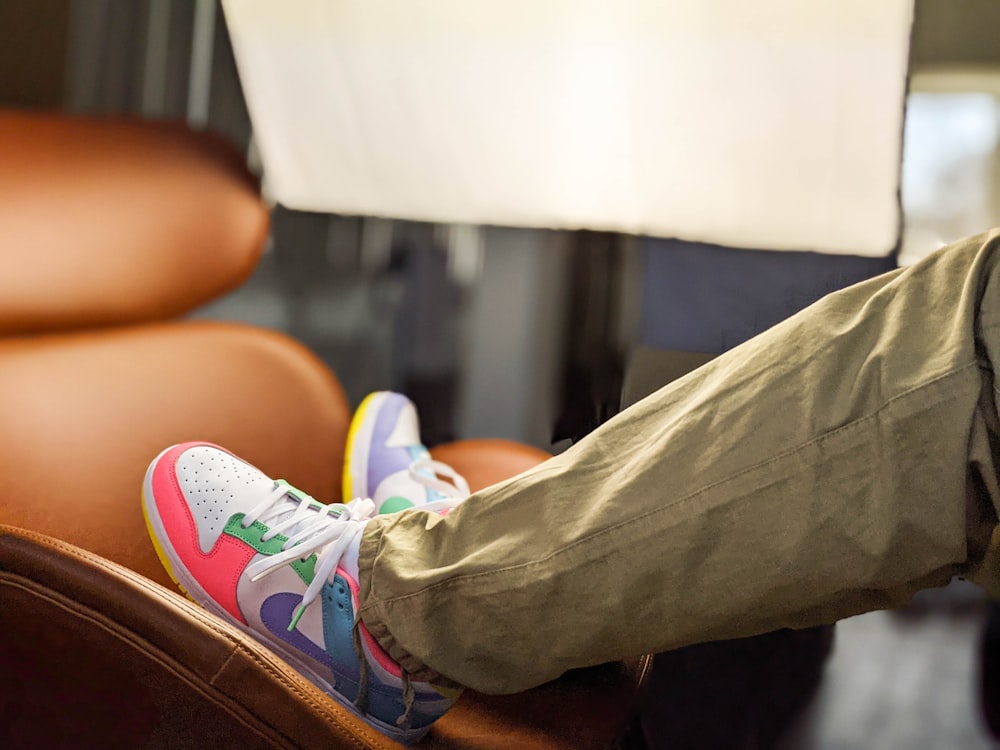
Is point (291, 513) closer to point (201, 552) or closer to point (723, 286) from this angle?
point (201, 552)

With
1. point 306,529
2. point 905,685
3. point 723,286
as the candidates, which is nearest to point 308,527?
point 306,529

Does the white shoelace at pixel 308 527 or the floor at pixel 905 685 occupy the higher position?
the white shoelace at pixel 308 527

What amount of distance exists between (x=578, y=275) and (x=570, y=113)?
151 mm

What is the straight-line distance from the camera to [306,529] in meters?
0.60

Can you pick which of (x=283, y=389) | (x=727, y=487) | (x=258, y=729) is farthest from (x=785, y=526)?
(x=283, y=389)

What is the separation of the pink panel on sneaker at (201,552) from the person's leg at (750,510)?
0.09 metres

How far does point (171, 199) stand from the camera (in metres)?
0.89

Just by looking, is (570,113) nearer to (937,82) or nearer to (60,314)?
(937,82)

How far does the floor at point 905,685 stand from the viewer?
86 centimetres

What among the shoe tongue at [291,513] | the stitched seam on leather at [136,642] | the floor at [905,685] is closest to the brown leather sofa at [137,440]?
the stitched seam on leather at [136,642]

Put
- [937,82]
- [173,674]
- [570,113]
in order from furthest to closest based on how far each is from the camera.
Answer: [570,113], [937,82], [173,674]

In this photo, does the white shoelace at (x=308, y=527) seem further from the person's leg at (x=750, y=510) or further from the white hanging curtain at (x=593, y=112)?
the white hanging curtain at (x=593, y=112)

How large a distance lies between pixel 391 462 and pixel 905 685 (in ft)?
1.74

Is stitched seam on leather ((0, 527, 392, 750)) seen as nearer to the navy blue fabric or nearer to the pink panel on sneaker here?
the pink panel on sneaker
